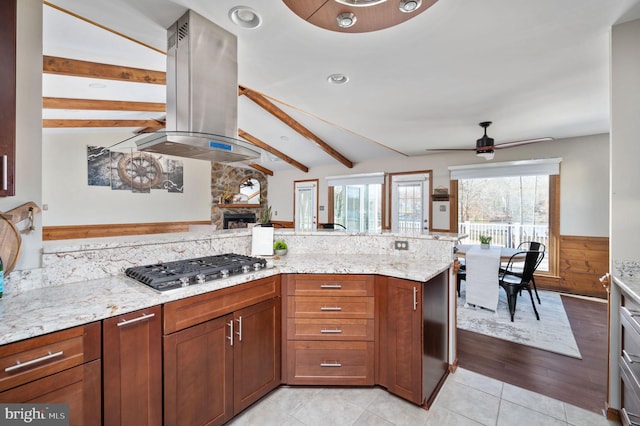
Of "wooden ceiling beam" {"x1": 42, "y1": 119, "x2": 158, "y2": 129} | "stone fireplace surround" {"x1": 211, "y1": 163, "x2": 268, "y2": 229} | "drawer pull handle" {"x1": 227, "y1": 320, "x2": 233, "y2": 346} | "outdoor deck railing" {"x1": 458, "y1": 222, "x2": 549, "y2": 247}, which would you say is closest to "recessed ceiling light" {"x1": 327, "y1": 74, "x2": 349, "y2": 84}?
"drawer pull handle" {"x1": 227, "y1": 320, "x2": 233, "y2": 346}

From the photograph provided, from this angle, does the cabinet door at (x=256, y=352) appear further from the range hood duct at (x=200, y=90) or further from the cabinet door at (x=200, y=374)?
the range hood duct at (x=200, y=90)

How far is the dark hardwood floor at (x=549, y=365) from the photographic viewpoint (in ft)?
6.75

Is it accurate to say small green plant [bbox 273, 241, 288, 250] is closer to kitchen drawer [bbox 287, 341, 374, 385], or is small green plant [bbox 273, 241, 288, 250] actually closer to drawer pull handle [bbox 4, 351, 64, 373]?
kitchen drawer [bbox 287, 341, 374, 385]

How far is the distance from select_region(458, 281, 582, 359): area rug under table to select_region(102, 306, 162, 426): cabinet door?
3095 mm

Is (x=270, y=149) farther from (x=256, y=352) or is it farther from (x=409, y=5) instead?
(x=256, y=352)

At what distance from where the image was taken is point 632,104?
5.54 ft

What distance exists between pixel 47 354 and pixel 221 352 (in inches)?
30.5

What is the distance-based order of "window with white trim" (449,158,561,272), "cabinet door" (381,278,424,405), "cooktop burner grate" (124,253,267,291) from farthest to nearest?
1. "window with white trim" (449,158,561,272)
2. "cabinet door" (381,278,424,405)
3. "cooktop burner grate" (124,253,267,291)

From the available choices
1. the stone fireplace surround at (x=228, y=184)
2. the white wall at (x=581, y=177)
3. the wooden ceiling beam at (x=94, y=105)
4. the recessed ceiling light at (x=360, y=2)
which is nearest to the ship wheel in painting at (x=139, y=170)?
the stone fireplace surround at (x=228, y=184)

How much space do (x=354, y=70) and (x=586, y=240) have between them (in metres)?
4.59

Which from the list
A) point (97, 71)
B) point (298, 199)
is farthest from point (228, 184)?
point (97, 71)

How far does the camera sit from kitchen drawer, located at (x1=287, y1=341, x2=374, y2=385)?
2.02 m

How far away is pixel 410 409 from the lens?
1.86 metres

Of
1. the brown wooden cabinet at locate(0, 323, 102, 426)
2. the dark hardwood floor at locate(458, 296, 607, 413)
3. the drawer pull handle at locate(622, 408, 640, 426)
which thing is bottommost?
the dark hardwood floor at locate(458, 296, 607, 413)
